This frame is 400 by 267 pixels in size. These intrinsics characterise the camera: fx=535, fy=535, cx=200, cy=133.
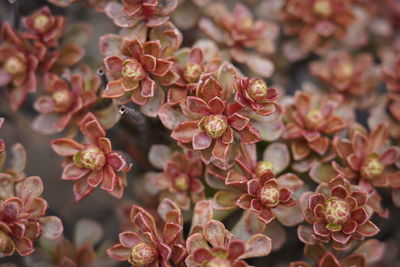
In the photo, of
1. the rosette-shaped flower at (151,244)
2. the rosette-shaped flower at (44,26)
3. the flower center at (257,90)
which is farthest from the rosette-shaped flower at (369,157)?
the rosette-shaped flower at (44,26)

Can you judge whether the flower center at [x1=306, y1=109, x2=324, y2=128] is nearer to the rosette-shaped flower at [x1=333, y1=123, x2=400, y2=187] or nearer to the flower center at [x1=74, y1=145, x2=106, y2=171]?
the rosette-shaped flower at [x1=333, y1=123, x2=400, y2=187]

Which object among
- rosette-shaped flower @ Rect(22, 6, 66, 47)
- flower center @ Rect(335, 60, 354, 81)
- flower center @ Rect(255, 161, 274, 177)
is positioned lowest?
flower center @ Rect(255, 161, 274, 177)

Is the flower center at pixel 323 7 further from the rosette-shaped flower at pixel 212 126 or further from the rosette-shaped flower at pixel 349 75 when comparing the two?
the rosette-shaped flower at pixel 212 126

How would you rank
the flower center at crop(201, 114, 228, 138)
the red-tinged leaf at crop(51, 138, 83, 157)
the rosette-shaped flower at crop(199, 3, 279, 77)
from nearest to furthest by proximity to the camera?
the flower center at crop(201, 114, 228, 138) < the red-tinged leaf at crop(51, 138, 83, 157) < the rosette-shaped flower at crop(199, 3, 279, 77)

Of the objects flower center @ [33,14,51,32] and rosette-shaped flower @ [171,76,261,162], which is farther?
flower center @ [33,14,51,32]

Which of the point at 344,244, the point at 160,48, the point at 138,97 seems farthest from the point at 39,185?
the point at 344,244

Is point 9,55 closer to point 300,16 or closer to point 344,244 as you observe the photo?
point 300,16

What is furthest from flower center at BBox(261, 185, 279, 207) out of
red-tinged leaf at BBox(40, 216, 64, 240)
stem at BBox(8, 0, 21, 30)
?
stem at BBox(8, 0, 21, 30)
